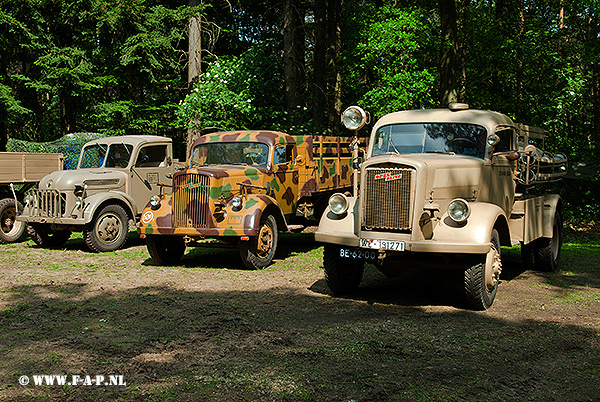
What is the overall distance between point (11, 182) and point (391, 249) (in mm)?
9300

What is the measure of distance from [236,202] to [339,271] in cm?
252

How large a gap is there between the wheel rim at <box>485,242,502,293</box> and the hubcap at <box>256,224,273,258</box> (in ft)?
12.8

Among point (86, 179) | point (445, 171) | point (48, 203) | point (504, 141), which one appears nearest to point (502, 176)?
point (504, 141)

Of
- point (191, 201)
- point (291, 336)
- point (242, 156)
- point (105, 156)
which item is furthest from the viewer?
point (105, 156)

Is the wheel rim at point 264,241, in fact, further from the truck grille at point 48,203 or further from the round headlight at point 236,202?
the truck grille at point 48,203

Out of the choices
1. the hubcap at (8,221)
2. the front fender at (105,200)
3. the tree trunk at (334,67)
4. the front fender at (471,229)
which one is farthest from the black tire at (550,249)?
the tree trunk at (334,67)

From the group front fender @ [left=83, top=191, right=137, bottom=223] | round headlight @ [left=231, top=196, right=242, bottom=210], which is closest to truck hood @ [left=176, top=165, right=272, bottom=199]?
round headlight @ [left=231, top=196, right=242, bottom=210]

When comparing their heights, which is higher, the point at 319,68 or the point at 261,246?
the point at 319,68

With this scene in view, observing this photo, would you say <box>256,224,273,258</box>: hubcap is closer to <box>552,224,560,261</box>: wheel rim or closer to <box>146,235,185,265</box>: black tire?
<box>146,235,185,265</box>: black tire

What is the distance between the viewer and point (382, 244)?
6.65m

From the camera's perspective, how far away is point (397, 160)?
669 cm

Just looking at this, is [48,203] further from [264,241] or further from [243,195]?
[264,241]

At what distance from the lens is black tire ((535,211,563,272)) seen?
9.27 metres

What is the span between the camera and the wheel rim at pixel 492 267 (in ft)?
21.7
